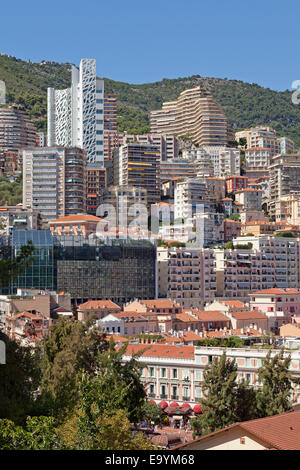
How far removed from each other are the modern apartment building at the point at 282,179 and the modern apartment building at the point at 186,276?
173 feet

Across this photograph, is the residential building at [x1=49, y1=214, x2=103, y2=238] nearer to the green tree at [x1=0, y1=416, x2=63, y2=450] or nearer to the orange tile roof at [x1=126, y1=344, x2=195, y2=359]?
the orange tile roof at [x1=126, y1=344, x2=195, y2=359]

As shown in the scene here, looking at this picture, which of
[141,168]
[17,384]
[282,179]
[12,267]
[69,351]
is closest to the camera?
[12,267]

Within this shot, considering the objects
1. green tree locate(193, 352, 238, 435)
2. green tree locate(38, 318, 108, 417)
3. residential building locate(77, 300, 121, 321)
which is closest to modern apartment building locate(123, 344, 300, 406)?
green tree locate(38, 318, 108, 417)

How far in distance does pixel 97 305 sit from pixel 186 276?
22.4 m

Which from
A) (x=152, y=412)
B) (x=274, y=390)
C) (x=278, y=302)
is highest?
(x=274, y=390)

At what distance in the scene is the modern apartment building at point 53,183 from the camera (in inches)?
5709

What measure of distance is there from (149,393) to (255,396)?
17.8 meters

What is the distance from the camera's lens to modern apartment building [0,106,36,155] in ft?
625

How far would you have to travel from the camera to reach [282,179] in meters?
172

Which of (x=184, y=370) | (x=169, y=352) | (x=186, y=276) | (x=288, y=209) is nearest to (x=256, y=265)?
(x=186, y=276)

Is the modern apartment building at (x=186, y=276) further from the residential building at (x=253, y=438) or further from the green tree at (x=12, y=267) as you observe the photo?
the green tree at (x=12, y=267)

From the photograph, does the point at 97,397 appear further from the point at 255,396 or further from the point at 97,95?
the point at 97,95

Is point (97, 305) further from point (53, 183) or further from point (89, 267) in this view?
point (53, 183)

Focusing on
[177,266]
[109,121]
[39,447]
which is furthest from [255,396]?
[109,121]
